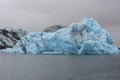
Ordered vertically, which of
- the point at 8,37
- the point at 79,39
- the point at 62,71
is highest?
the point at 8,37

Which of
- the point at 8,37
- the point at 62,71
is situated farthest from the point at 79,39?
the point at 8,37

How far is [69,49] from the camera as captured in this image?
8544 centimetres

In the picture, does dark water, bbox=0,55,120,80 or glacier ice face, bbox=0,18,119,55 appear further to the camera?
glacier ice face, bbox=0,18,119,55

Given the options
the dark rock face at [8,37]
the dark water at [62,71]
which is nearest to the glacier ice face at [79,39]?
the dark water at [62,71]

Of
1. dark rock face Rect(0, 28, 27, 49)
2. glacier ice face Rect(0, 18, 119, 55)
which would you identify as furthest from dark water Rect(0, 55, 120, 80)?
dark rock face Rect(0, 28, 27, 49)

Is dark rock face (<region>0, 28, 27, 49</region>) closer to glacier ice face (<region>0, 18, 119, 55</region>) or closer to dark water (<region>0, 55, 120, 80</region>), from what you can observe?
glacier ice face (<region>0, 18, 119, 55</region>)

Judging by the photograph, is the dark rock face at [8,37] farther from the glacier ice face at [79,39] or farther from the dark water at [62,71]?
the dark water at [62,71]

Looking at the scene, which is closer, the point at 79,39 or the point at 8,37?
the point at 79,39

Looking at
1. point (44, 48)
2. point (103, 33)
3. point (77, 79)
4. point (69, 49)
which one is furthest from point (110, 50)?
point (77, 79)

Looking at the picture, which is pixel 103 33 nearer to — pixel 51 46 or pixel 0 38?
pixel 51 46

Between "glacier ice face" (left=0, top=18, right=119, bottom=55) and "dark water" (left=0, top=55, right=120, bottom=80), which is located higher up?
"glacier ice face" (left=0, top=18, right=119, bottom=55)

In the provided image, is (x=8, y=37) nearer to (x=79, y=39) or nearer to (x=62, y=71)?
(x=79, y=39)

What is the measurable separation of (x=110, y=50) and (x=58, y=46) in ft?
46.5

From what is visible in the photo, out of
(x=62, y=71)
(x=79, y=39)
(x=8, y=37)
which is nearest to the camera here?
(x=62, y=71)
